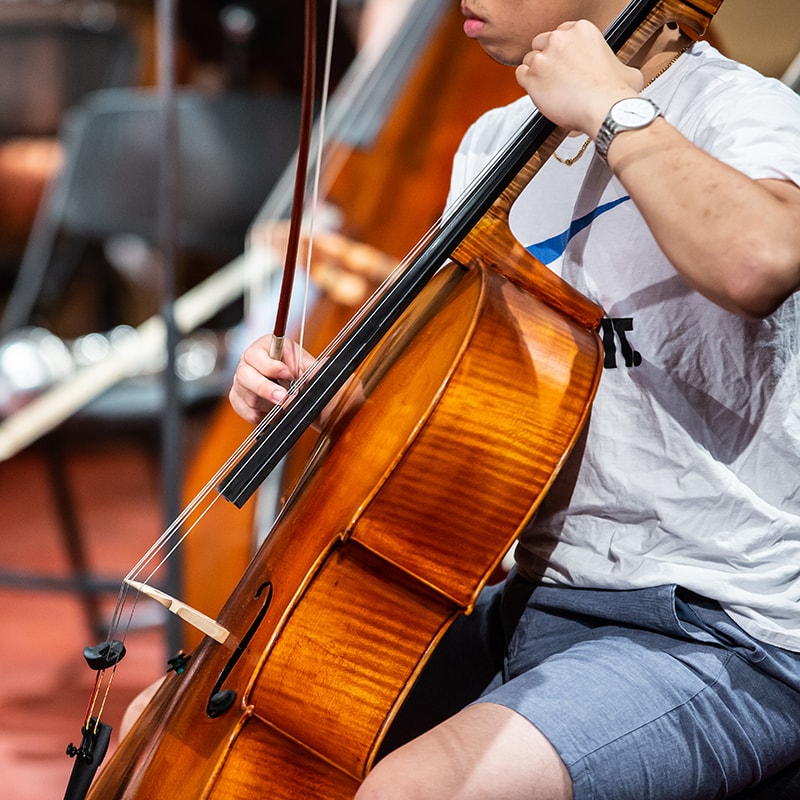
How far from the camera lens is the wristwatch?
742 millimetres

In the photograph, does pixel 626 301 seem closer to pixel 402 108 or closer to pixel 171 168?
pixel 171 168

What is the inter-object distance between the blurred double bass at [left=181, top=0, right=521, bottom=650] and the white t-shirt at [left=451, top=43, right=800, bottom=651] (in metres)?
0.91

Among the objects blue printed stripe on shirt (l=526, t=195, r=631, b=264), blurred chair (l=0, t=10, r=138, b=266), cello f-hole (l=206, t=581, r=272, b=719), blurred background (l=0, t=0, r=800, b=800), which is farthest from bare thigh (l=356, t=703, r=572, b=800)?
blurred chair (l=0, t=10, r=138, b=266)

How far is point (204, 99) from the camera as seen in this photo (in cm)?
242

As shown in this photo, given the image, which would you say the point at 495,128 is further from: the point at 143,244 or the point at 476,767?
the point at 143,244

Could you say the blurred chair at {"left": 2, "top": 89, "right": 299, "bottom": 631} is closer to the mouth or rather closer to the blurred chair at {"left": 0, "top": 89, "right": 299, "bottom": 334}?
the blurred chair at {"left": 0, "top": 89, "right": 299, "bottom": 334}

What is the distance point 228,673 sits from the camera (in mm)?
802

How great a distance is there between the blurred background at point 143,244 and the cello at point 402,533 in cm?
64

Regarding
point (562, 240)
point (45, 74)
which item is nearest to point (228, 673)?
point (562, 240)

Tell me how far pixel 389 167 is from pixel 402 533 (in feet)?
3.85

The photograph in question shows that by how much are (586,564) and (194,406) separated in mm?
2209

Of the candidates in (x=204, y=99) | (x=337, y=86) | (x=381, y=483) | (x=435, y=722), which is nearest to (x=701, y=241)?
(x=381, y=483)

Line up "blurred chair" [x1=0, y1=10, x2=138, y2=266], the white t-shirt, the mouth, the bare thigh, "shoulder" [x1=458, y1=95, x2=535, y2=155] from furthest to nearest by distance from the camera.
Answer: "blurred chair" [x1=0, y1=10, x2=138, y2=266] < "shoulder" [x1=458, y1=95, x2=535, y2=155] < the mouth < the white t-shirt < the bare thigh

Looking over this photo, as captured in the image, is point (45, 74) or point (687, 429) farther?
point (45, 74)
